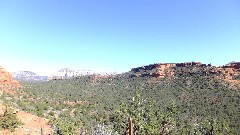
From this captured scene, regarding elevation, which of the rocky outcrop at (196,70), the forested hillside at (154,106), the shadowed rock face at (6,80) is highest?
the rocky outcrop at (196,70)

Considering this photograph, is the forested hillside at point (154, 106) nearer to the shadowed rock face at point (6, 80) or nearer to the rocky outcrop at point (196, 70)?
the rocky outcrop at point (196, 70)

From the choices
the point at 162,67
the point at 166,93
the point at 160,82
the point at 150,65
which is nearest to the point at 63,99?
the point at 166,93

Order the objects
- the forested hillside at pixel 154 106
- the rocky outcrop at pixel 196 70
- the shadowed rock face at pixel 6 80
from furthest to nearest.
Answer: the rocky outcrop at pixel 196 70 → the shadowed rock face at pixel 6 80 → the forested hillside at pixel 154 106

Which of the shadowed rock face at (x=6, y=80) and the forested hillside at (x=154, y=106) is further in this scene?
the shadowed rock face at (x=6, y=80)

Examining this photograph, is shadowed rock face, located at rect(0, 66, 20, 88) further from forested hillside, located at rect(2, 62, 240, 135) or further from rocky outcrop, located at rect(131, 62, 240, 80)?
rocky outcrop, located at rect(131, 62, 240, 80)

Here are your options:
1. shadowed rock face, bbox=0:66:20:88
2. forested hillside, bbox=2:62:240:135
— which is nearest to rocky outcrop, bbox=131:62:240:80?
forested hillside, bbox=2:62:240:135

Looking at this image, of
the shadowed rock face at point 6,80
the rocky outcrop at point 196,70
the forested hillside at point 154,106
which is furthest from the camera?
the rocky outcrop at point 196,70

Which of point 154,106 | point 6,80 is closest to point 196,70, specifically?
point 154,106

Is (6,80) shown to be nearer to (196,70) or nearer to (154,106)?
(154,106)

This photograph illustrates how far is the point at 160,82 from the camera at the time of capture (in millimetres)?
139750

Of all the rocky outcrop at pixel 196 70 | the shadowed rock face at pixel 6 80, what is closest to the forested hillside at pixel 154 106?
the rocky outcrop at pixel 196 70

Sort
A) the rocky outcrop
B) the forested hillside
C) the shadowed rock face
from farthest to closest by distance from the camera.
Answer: the rocky outcrop < the shadowed rock face < the forested hillside

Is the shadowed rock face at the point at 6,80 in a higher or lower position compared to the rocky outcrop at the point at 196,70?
lower

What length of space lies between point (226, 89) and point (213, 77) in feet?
58.3
